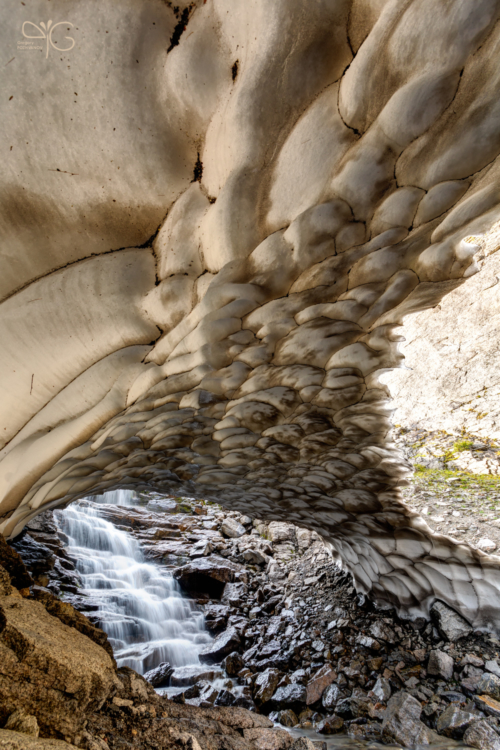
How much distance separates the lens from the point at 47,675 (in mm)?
1070

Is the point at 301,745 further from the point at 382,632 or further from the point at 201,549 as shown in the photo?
the point at 201,549

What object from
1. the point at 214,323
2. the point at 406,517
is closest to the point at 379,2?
the point at 214,323

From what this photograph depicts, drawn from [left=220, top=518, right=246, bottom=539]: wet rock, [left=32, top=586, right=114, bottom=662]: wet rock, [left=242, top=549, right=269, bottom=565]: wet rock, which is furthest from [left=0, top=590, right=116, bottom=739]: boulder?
[left=220, top=518, right=246, bottom=539]: wet rock

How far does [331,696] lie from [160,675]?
1.40m

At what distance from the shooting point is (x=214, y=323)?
138cm

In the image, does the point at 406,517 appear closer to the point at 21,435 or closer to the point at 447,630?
the point at 447,630

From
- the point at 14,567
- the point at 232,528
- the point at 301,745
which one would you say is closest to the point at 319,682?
the point at 301,745

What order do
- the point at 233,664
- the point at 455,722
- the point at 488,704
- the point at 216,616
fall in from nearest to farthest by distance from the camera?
the point at 455,722
the point at 488,704
the point at 233,664
the point at 216,616

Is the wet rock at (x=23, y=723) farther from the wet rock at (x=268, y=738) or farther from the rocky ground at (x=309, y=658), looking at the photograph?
the wet rock at (x=268, y=738)

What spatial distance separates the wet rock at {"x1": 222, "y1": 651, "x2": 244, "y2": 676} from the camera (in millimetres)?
3294

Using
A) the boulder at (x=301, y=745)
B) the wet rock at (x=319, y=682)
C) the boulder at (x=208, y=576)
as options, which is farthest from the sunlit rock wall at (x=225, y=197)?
the boulder at (x=208, y=576)

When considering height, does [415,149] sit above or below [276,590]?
Result: above

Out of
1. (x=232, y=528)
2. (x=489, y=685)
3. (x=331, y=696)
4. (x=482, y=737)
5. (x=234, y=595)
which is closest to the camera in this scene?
(x=482, y=737)

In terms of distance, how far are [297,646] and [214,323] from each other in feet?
10.7
